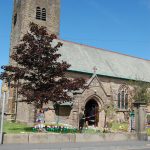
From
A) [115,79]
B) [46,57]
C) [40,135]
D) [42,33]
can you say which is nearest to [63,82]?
[46,57]

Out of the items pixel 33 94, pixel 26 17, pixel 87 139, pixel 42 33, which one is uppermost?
A: pixel 26 17

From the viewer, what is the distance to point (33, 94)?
19.2m

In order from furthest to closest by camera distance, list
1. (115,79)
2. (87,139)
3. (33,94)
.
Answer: (115,79), (33,94), (87,139)

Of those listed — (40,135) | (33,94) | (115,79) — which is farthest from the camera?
(115,79)

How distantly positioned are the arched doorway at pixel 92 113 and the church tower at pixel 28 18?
832 cm

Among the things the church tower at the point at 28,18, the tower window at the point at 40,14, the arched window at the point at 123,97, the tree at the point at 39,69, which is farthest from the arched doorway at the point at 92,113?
the tower window at the point at 40,14

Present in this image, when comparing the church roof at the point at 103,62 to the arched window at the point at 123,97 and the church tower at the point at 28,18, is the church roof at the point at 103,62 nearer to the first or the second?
the arched window at the point at 123,97

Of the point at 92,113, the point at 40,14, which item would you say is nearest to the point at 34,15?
the point at 40,14

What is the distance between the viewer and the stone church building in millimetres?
30878

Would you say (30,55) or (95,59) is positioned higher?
(95,59)

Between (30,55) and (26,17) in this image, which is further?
(26,17)

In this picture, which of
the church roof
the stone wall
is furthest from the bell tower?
the stone wall

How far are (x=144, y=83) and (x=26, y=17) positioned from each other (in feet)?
59.6

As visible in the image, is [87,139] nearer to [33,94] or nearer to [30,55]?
[33,94]
